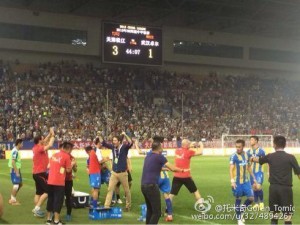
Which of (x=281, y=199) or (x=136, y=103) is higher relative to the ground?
(x=136, y=103)

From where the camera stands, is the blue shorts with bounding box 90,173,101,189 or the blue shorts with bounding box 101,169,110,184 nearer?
the blue shorts with bounding box 90,173,101,189

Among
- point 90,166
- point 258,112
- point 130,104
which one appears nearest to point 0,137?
point 130,104

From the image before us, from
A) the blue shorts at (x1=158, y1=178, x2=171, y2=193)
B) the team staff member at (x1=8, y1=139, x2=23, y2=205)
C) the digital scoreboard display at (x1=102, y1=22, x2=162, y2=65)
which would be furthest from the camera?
the digital scoreboard display at (x1=102, y1=22, x2=162, y2=65)

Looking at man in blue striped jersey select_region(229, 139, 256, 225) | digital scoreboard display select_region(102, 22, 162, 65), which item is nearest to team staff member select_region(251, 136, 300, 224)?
man in blue striped jersey select_region(229, 139, 256, 225)

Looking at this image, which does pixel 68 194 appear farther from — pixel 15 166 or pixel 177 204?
pixel 177 204

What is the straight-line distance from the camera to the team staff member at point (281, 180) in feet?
29.9

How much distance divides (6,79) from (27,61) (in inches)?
167

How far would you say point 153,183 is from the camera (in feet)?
32.1

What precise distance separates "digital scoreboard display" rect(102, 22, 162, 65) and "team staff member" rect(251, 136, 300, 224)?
102 ft

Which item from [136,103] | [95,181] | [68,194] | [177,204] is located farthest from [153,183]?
[136,103]

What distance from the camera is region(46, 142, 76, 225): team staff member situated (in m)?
11.4

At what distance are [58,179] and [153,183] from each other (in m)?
2.76

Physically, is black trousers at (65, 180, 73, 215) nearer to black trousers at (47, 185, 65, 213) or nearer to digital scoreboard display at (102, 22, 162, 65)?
black trousers at (47, 185, 65, 213)

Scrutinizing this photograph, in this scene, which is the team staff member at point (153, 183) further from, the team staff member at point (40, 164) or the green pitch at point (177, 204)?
the team staff member at point (40, 164)
